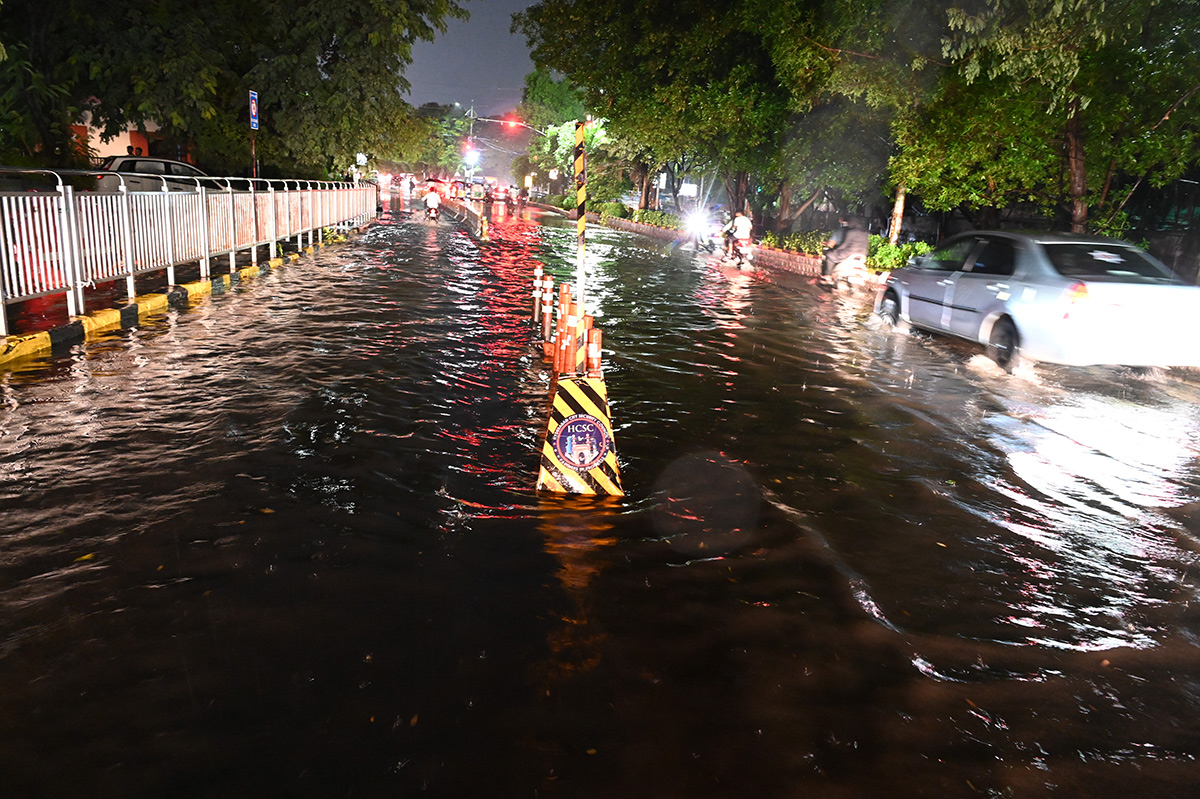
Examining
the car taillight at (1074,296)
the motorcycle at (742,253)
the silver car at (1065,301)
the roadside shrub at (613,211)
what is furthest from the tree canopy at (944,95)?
the roadside shrub at (613,211)

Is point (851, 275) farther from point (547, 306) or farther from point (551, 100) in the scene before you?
point (551, 100)

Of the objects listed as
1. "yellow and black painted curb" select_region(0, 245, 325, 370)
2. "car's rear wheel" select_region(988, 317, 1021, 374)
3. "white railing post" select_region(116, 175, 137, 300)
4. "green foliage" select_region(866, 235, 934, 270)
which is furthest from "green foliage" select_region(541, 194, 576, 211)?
"car's rear wheel" select_region(988, 317, 1021, 374)

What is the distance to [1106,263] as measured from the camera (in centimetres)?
996

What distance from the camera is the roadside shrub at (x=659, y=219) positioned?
144 ft

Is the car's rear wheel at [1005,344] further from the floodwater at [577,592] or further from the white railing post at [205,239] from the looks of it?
Answer: the white railing post at [205,239]

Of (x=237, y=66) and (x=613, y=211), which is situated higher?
(x=237, y=66)

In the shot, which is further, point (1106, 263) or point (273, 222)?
point (273, 222)

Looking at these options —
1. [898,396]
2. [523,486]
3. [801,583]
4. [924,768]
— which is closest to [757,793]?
[924,768]

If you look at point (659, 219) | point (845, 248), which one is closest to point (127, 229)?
point (845, 248)

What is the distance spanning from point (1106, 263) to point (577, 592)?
879 centimetres

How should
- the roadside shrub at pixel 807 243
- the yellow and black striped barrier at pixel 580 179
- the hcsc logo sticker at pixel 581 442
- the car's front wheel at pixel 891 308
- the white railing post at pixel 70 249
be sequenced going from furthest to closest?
the roadside shrub at pixel 807 243 → the car's front wheel at pixel 891 308 → the white railing post at pixel 70 249 → the yellow and black striped barrier at pixel 580 179 → the hcsc logo sticker at pixel 581 442

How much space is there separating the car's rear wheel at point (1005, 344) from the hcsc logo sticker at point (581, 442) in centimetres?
685

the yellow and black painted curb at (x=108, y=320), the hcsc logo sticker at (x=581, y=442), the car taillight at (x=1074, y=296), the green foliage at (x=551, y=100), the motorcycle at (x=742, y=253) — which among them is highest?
the green foliage at (x=551, y=100)

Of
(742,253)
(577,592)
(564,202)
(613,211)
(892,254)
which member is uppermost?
(564,202)
